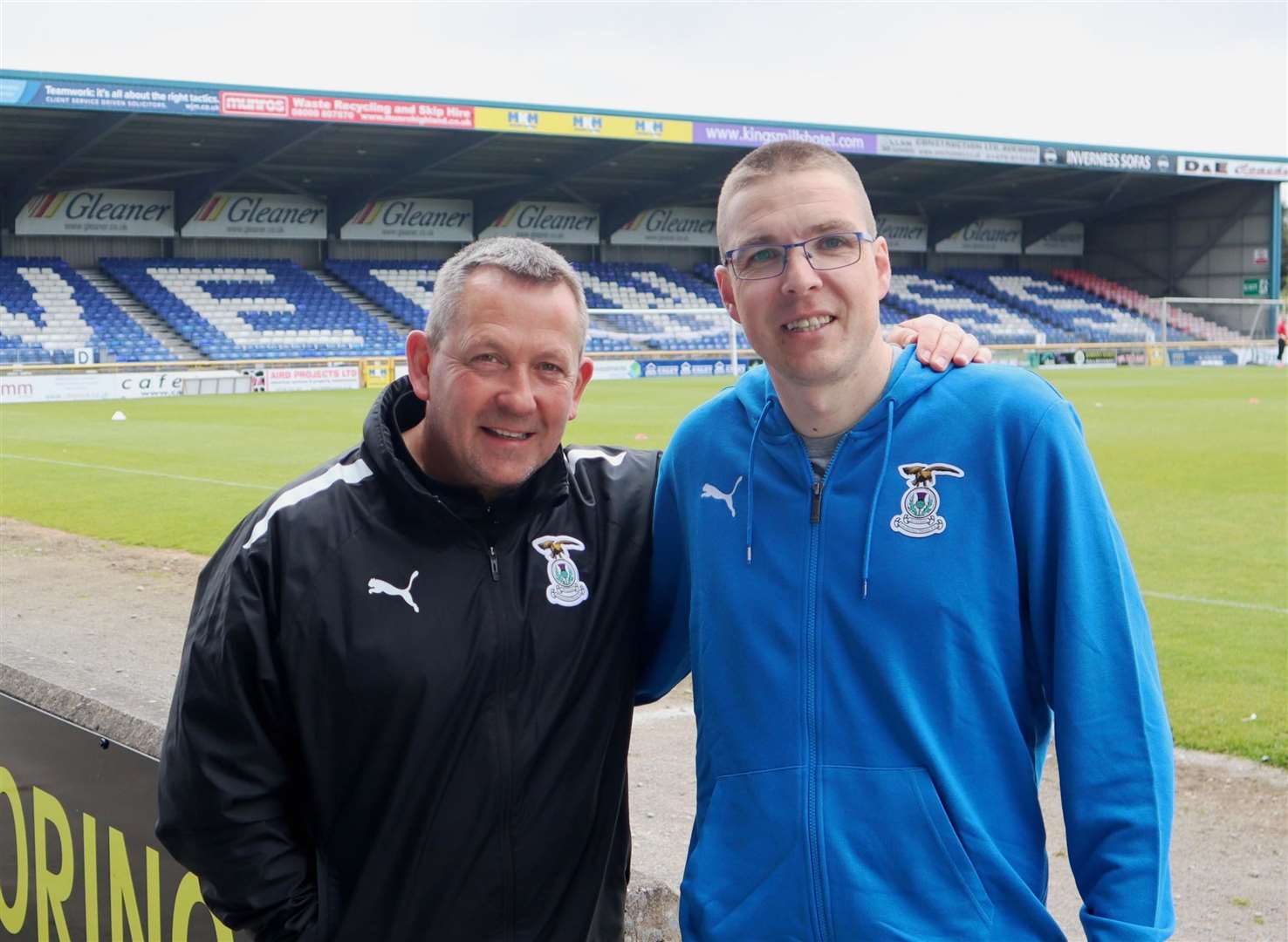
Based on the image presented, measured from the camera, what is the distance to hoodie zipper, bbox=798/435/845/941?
6.69 ft

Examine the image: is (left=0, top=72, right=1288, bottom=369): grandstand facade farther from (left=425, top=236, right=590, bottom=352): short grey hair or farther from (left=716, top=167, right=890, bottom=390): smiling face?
(left=716, top=167, right=890, bottom=390): smiling face

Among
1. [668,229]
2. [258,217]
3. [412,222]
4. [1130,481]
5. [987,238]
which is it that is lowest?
[1130,481]

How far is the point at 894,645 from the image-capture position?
6.75ft

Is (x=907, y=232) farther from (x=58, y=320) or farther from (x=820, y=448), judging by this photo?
(x=820, y=448)

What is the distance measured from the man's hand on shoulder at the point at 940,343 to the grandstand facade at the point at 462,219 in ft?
113

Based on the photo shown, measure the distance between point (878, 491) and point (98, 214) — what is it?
45159 millimetres

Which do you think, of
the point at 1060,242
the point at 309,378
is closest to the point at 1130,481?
the point at 309,378

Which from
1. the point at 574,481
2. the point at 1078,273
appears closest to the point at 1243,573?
the point at 574,481

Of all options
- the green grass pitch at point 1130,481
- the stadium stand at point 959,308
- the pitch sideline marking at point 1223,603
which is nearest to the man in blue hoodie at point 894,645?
the green grass pitch at point 1130,481

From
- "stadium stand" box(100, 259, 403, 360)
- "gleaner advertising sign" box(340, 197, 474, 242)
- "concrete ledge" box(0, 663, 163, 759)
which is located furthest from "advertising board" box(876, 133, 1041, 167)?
"concrete ledge" box(0, 663, 163, 759)

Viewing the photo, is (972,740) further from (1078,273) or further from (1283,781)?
(1078,273)

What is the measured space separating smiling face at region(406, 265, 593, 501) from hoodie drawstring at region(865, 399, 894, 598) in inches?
21.4

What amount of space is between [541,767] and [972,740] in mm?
723

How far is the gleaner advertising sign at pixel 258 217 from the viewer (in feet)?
147
